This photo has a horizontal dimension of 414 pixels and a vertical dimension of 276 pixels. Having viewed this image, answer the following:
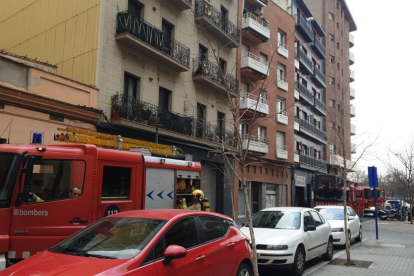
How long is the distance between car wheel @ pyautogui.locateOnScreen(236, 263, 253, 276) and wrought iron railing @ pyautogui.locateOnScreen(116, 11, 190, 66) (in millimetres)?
11923

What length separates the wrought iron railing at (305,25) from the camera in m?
35.7

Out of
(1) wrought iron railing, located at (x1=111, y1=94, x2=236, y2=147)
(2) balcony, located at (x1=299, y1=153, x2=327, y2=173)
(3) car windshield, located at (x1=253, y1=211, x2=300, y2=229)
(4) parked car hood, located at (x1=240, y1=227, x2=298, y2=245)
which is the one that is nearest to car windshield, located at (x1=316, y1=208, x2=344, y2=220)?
(3) car windshield, located at (x1=253, y1=211, x2=300, y2=229)

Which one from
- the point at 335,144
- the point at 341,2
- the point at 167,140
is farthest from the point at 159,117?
the point at 341,2

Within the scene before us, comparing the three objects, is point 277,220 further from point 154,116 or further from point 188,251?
point 154,116

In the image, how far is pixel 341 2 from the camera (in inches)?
1957

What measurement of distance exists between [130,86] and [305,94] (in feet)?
79.4

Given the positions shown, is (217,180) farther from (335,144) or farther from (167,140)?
(335,144)

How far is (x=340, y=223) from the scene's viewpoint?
546 inches

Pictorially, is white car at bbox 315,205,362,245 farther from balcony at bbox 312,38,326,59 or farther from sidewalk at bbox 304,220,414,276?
balcony at bbox 312,38,326,59

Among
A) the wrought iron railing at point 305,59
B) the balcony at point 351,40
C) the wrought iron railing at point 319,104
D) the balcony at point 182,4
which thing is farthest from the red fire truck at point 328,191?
the balcony at point 351,40

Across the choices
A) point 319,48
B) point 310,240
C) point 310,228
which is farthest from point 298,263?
point 319,48

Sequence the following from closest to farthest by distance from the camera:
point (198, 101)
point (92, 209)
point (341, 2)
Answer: point (92, 209), point (198, 101), point (341, 2)

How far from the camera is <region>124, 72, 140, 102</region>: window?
1649 centimetres

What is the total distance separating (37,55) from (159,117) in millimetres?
6430
